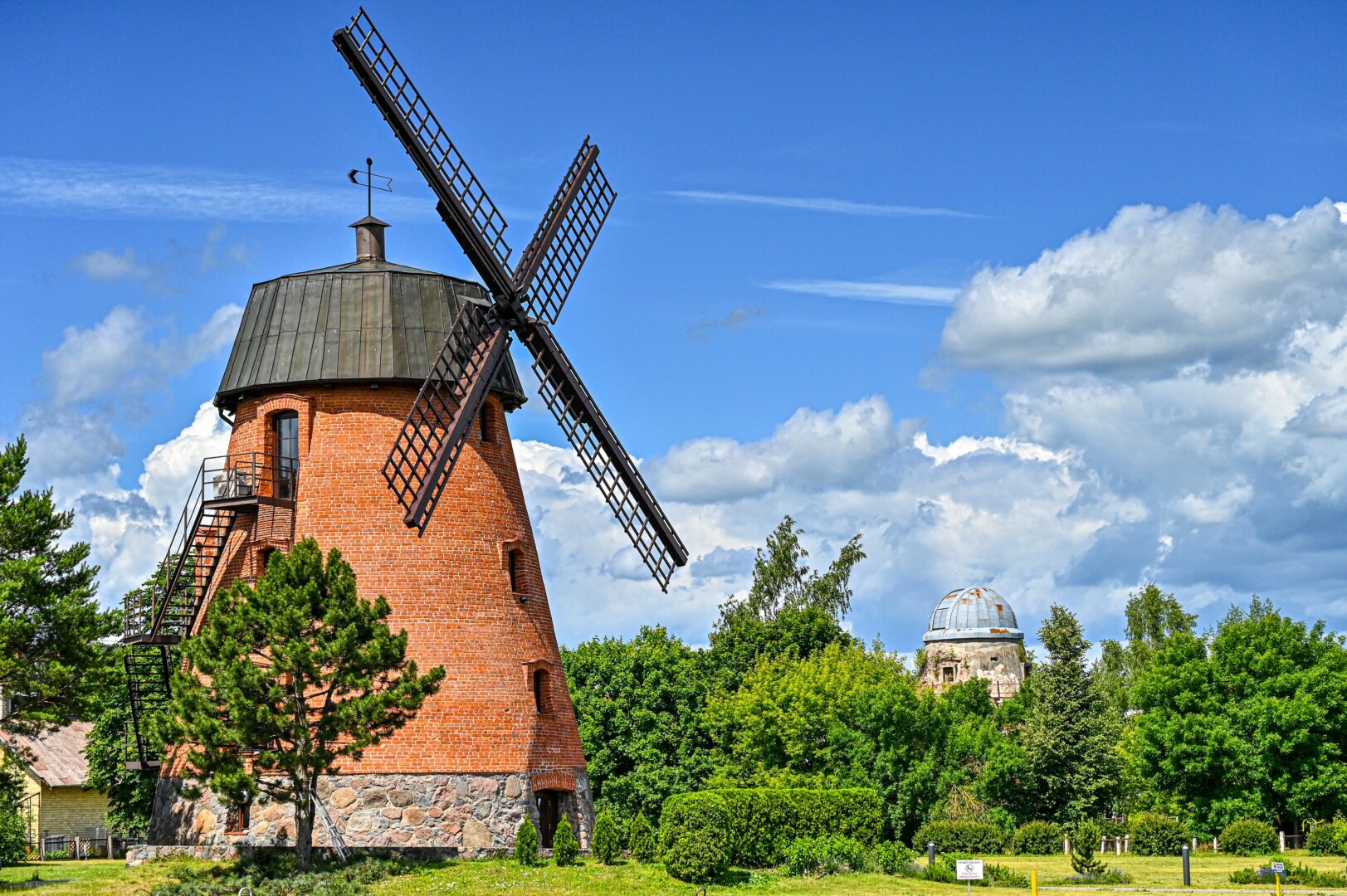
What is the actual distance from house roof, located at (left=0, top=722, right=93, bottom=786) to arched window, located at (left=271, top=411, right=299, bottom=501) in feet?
56.6

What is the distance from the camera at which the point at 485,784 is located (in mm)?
32125

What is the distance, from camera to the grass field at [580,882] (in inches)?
1112

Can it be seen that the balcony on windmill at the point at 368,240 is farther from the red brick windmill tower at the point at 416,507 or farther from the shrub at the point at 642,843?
the shrub at the point at 642,843

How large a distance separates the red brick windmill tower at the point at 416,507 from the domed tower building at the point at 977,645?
48280mm

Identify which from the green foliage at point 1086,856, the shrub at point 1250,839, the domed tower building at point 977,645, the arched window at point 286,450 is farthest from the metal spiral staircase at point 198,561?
the domed tower building at point 977,645

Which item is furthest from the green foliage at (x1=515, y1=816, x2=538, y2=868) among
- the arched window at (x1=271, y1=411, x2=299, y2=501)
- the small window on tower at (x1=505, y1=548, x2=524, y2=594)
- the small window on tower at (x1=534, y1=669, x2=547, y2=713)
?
the arched window at (x1=271, y1=411, x2=299, y2=501)

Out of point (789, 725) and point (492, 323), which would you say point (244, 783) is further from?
point (789, 725)

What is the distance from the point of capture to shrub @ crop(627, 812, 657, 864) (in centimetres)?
3509

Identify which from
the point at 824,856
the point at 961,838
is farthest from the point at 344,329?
the point at 961,838

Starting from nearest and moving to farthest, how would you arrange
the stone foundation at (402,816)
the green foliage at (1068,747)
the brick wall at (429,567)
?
1. the stone foundation at (402,816)
2. the brick wall at (429,567)
3. the green foliage at (1068,747)

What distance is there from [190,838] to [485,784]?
21.7ft

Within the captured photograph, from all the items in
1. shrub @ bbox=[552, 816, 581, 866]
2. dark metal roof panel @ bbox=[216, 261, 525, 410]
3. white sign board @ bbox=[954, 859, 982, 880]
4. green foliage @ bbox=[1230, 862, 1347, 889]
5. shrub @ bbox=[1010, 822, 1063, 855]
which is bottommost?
shrub @ bbox=[1010, 822, 1063, 855]

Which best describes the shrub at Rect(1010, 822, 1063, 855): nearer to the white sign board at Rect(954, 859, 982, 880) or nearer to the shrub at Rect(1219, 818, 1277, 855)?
the shrub at Rect(1219, 818, 1277, 855)

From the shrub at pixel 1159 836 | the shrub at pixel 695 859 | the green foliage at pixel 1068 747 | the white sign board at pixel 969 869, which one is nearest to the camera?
the white sign board at pixel 969 869
